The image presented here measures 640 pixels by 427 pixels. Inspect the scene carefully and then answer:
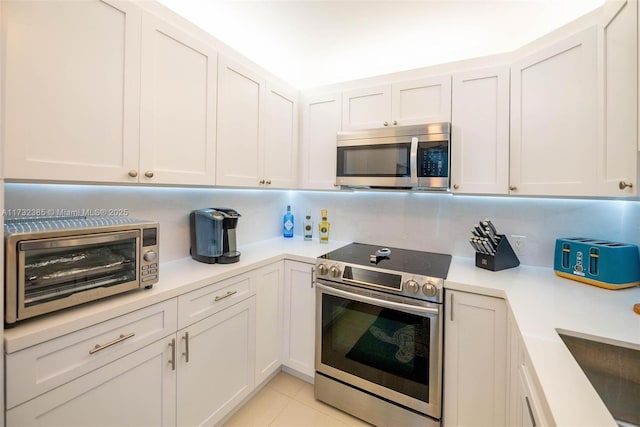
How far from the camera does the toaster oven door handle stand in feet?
3.06

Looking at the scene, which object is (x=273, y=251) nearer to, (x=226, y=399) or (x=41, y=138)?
(x=226, y=399)

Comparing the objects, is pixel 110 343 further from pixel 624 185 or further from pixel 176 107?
pixel 624 185

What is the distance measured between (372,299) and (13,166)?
65.9 inches

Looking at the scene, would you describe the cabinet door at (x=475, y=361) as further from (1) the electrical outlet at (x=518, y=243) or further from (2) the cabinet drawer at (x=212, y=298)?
(2) the cabinet drawer at (x=212, y=298)

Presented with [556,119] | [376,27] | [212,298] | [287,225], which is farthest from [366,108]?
[212,298]

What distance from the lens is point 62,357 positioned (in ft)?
3.15

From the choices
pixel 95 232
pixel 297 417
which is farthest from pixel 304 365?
pixel 95 232

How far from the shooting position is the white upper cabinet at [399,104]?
1842mm

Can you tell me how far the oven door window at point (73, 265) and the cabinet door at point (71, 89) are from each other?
26cm

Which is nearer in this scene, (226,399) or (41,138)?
(41,138)

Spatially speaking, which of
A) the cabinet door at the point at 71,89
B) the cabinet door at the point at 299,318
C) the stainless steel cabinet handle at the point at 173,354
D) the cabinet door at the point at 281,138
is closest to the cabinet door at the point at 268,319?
the cabinet door at the point at 299,318

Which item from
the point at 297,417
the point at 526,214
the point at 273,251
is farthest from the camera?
the point at 273,251

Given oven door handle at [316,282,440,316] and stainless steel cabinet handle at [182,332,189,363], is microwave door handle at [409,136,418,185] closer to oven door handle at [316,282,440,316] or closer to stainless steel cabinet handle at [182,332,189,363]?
oven door handle at [316,282,440,316]

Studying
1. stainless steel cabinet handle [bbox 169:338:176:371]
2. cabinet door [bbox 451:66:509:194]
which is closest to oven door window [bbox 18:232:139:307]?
stainless steel cabinet handle [bbox 169:338:176:371]
